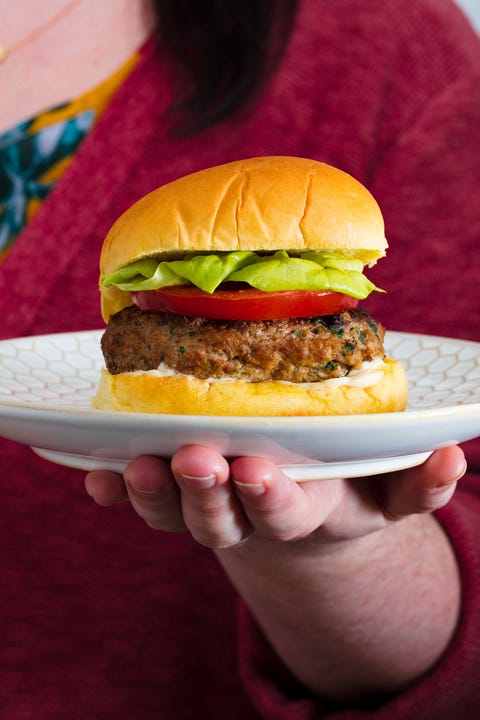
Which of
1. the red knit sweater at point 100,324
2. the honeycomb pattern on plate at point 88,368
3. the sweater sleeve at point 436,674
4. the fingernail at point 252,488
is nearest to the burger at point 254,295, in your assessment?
the honeycomb pattern on plate at point 88,368

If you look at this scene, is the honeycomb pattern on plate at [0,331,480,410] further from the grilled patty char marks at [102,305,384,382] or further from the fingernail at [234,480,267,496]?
the fingernail at [234,480,267,496]

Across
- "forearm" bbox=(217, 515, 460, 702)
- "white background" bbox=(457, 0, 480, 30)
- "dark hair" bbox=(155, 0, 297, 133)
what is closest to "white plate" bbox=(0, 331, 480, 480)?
"forearm" bbox=(217, 515, 460, 702)

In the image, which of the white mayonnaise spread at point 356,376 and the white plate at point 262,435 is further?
the white mayonnaise spread at point 356,376

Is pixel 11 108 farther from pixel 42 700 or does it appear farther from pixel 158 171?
pixel 42 700

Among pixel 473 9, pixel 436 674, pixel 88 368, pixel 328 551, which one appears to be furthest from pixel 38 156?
pixel 473 9

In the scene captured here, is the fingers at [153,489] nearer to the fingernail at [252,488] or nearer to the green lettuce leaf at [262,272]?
the fingernail at [252,488]

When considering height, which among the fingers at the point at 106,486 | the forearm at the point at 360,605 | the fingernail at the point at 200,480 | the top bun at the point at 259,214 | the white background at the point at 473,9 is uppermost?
the top bun at the point at 259,214
